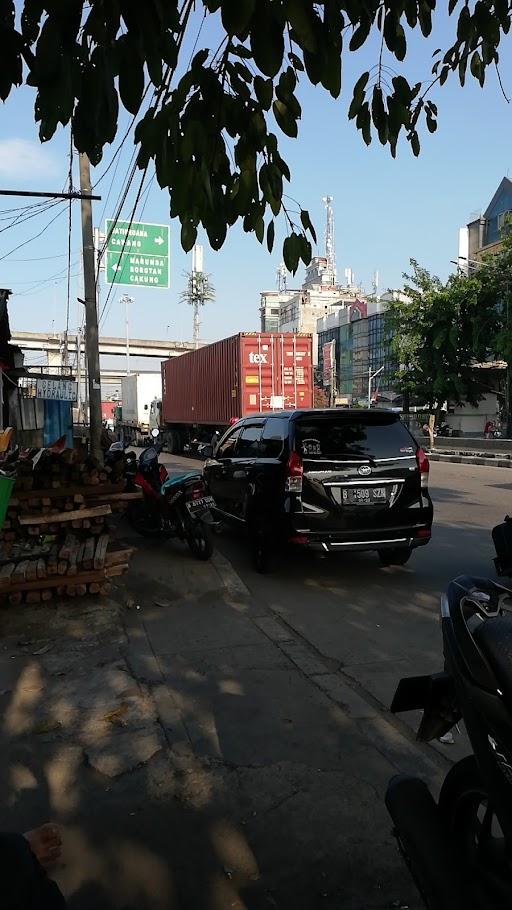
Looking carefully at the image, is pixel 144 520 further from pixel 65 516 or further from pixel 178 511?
pixel 65 516

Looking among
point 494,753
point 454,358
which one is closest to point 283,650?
point 494,753

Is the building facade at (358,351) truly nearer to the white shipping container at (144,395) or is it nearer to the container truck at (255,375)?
the white shipping container at (144,395)

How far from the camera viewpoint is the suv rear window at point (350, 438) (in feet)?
20.9

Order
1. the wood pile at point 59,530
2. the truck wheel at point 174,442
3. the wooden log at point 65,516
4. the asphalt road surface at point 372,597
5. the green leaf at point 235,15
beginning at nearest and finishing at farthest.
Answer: the green leaf at point 235,15 < the asphalt road surface at point 372,597 < the wood pile at point 59,530 < the wooden log at point 65,516 < the truck wheel at point 174,442

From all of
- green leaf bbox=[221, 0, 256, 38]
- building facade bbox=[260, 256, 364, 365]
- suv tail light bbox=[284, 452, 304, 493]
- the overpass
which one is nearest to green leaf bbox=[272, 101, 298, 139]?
→ green leaf bbox=[221, 0, 256, 38]

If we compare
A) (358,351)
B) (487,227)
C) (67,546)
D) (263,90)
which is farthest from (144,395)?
(358,351)

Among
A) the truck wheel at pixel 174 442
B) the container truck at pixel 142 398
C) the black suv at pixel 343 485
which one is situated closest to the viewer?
the black suv at pixel 343 485

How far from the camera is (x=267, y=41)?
2.12 metres

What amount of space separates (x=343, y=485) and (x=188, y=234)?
3.82 meters

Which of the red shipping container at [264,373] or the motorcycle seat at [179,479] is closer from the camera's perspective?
the motorcycle seat at [179,479]

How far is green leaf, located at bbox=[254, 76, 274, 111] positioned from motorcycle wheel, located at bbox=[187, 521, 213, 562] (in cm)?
548

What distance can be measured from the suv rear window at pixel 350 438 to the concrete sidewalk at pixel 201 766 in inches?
75.0

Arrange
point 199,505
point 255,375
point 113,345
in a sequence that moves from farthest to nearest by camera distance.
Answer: point 113,345, point 255,375, point 199,505

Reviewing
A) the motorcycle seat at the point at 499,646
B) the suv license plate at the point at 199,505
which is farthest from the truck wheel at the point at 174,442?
the motorcycle seat at the point at 499,646
